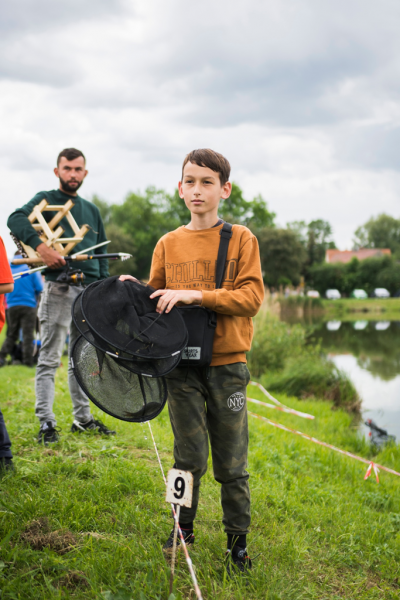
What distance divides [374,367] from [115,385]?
40.5 ft

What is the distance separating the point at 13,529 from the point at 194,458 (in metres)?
1.00

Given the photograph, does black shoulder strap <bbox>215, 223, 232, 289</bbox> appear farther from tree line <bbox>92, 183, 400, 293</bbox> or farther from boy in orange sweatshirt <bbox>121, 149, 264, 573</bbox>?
tree line <bbox>92, 183, 400, 293</bbox>

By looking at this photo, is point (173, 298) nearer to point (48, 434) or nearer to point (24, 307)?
point (48, 434)

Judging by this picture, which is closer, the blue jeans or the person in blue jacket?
the blue jeans

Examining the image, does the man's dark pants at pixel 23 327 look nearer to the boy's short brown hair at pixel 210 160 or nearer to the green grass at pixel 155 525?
the green grass at pixel 155 525

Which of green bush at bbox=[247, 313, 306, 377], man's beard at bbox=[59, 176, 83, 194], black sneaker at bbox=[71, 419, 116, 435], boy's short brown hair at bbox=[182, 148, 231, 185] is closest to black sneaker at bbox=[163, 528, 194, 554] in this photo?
black sneaker at bbox=[71, 419, 116, 435]

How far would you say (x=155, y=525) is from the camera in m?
2.72

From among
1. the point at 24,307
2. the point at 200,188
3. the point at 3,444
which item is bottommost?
the point at 3,444

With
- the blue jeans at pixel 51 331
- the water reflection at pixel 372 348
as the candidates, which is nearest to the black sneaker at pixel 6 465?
the blue jeans at pixel 51 331

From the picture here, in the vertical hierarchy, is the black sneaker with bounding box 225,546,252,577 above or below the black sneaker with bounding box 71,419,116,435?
below

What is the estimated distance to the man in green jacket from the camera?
3920 millimetres

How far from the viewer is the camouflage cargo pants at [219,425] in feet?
7.97

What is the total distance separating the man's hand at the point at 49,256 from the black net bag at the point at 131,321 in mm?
1683

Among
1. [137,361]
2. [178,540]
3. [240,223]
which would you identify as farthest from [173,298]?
[240,223]
